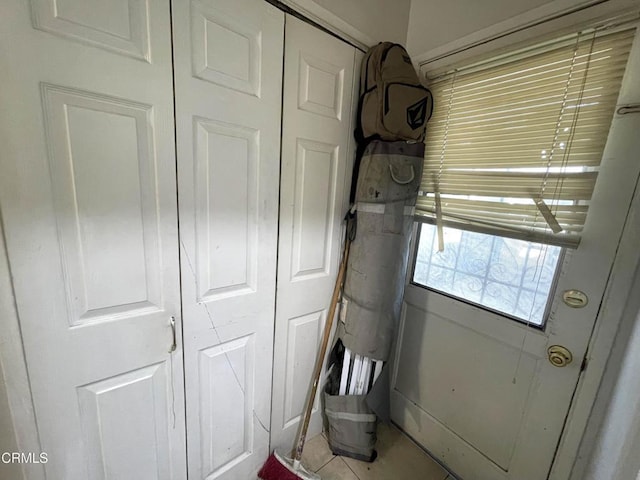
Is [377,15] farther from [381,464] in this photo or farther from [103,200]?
[381,464]

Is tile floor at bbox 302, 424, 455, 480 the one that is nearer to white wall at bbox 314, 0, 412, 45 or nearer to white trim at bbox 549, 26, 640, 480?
white trim at bbox 549, 26, 640, 480

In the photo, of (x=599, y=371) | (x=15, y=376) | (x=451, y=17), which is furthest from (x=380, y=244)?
(x=15, y=376)

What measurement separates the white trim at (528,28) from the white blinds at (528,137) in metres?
0.04

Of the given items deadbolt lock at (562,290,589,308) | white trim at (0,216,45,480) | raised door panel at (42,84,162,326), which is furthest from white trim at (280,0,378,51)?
deadbolt lock at (562,290,589,308)

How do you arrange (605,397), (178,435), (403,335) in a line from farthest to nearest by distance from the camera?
(403,335) → (178,435) → (605,397)

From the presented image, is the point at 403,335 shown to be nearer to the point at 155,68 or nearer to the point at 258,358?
the point at 258,358

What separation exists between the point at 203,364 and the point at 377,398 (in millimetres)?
889

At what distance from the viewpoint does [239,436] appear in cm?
109

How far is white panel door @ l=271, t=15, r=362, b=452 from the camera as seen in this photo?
98 cm

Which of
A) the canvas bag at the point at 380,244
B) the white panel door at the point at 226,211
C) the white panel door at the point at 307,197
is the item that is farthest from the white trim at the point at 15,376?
the canvas bag at the point at 380,244

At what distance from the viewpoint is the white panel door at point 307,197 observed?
0.98 metres

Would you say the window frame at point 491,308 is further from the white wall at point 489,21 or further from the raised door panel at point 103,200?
the raised door panel at point 103,200

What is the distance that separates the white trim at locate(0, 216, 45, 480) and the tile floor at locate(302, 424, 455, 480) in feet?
3.57

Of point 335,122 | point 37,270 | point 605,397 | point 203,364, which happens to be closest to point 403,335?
point 605,397
